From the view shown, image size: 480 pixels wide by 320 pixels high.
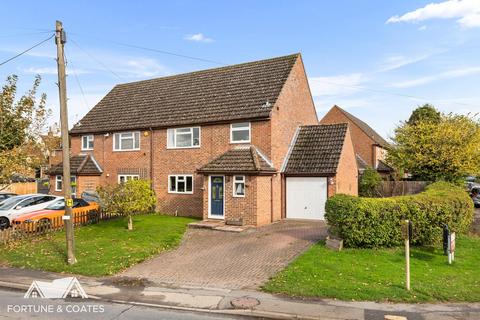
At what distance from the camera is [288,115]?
21578 millimetres

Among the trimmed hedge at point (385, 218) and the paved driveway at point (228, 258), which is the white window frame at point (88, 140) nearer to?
the paved driveway at point (228, 258)

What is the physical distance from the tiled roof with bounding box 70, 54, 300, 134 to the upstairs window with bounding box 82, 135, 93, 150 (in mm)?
536

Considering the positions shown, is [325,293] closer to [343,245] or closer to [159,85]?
[343,245]

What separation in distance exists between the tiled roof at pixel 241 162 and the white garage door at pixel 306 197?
2.03 metres

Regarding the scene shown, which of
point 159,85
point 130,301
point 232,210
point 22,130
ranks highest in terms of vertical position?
point 159,85

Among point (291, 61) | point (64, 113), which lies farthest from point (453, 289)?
point (291, 61)

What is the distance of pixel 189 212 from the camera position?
22.1 metres

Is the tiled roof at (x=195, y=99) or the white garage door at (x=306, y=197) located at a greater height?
the tiled roof at (x=195, y=99)

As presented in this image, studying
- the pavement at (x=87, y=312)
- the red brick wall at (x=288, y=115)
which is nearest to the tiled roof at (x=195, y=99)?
the red brick wall at (x=288, y=115)

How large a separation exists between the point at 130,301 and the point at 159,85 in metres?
20.2

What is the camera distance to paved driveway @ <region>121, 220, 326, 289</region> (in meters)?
10.8

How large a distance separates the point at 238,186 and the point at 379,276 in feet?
30.3

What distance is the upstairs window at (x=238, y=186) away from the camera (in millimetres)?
18484

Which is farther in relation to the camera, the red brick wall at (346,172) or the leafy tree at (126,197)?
the red brick wall at (346,172)
